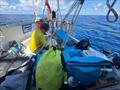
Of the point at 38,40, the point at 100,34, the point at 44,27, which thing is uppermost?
the point at 44,27

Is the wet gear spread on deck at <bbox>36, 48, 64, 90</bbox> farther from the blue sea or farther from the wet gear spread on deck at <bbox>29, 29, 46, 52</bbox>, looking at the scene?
the blue sea

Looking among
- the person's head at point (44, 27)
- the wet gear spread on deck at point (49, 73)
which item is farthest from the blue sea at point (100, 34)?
the wet gear spread on deck at point (49, 73)

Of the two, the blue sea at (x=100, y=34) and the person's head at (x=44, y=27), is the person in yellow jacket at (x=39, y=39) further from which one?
the blue sea at (x=100, y=34)

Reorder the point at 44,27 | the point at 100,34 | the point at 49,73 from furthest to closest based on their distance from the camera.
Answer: the point at 100,34
the point at 44,27
the point at 49,73

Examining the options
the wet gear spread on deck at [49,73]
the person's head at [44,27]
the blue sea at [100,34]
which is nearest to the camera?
the wet gear spread on deck at [49,73]

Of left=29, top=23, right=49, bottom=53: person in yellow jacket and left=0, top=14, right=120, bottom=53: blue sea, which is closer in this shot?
left=29, top=23, right=49, bottom=53: person in yellow jacket

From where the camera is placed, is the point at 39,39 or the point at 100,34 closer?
the point at 39,39

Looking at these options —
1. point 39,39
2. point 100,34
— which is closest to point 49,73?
point 39,39

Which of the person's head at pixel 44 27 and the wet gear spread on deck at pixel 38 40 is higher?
the person's head at pixel 44 27

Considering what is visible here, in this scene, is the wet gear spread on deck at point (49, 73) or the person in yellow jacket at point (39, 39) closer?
the wet gear spread on deck at point (49, 73)

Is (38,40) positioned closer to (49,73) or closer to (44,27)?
(44,27)

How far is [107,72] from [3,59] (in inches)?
126

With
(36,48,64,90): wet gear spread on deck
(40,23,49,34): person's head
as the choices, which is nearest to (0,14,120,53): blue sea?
(40,23,49,34): person's head

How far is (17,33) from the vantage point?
24.4 ft
